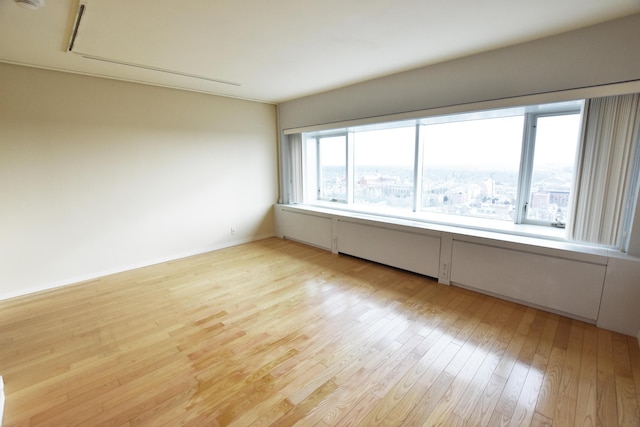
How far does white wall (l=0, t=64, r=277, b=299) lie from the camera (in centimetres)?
328

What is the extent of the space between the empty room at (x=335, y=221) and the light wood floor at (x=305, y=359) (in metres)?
0.02

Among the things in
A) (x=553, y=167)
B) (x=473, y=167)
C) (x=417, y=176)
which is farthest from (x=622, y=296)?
(x=417, y=176)

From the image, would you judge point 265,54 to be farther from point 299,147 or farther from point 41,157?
Answer: point 41,157

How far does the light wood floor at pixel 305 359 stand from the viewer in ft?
5.72

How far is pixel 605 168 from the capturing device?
8.43 feet

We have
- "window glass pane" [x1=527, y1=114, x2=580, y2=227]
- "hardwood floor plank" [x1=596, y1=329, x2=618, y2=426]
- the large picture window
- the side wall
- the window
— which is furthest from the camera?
the window

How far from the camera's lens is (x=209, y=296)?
129 inches

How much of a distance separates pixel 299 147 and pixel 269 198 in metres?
1.20

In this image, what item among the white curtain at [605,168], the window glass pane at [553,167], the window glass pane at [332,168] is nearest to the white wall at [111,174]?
the window glass pane at [332,168]

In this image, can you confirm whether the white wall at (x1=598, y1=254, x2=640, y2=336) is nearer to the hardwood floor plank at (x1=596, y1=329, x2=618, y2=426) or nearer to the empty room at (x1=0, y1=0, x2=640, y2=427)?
the empty room at (x1=0, y1=0, x2=640, y2=427)

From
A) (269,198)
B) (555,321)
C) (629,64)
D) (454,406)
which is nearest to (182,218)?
(269,198)

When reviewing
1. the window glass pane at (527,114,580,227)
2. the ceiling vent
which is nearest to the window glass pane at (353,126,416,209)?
the window glass pane at (527,114,580,227)

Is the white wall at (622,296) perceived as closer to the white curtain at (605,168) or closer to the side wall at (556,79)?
the side wall at (556,79)

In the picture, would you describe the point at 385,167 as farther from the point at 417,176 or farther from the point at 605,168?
the point at 605,168
